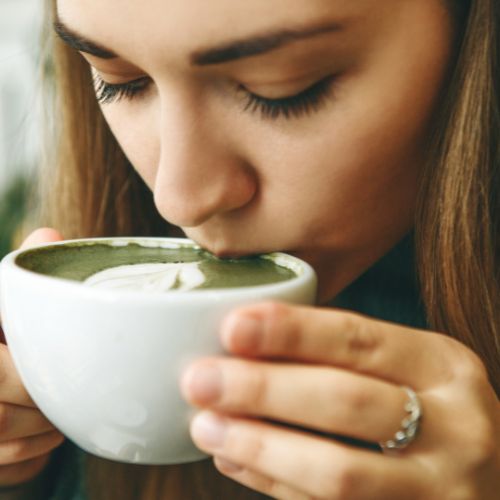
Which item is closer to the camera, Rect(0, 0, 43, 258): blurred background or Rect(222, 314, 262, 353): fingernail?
Rect(222, 314, 262, 353): fingernail

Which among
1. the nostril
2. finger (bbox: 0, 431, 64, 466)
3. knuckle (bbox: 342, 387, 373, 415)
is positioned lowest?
finger (bbox: 0, 431, 64, 466)

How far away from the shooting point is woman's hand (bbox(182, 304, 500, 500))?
0.56 metres

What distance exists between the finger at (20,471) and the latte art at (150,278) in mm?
424

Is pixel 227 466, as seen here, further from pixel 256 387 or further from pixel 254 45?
pixel 254 45

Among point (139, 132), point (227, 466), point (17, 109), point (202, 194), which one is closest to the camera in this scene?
point (227, 466)

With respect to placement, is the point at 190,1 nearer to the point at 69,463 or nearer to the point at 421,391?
the point at 421,391

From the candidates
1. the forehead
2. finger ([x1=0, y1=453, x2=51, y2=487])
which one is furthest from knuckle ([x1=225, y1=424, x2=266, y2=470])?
finger ([x1=0, y1=453, x2=51, y2=487])

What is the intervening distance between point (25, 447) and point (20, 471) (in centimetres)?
17

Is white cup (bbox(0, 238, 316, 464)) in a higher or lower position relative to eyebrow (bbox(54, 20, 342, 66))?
lower

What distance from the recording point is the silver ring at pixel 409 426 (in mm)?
600

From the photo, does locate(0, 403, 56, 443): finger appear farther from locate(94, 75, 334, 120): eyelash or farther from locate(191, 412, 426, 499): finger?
locate(94, 75, 334, 120): eyelash

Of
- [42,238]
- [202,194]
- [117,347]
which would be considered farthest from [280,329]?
[42,238]

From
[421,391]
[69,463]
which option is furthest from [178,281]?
[69,463]

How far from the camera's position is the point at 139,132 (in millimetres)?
899
